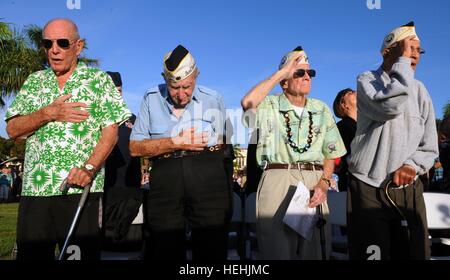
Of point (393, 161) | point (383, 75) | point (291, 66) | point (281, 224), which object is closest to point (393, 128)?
point (393, 161)

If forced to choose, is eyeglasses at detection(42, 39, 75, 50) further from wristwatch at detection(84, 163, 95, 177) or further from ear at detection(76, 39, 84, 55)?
wristwatch at detection(84, 163, 95, 177)

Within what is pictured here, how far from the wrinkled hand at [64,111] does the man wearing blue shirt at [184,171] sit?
0.57 metres

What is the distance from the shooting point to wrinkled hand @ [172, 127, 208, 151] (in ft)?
10.3

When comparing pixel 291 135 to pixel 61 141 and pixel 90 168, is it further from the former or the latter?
pixel 61 141

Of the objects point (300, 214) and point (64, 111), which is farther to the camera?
point (300, 214)

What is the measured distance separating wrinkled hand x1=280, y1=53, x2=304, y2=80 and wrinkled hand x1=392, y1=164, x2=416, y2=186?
102 cm

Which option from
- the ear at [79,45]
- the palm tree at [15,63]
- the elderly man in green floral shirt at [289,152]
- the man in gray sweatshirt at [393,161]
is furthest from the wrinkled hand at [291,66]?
the palm tree at [15,63]

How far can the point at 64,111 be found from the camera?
9.09 ft

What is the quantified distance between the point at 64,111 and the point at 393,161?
201 centimetres

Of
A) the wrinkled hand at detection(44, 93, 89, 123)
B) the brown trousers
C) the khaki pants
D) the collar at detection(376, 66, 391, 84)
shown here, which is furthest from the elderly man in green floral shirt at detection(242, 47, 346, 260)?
the wrinkled hand at detection(44, 93, 89, 123)

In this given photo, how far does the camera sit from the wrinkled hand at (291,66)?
332 cm

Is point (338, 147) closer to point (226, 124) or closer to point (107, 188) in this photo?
point (226, 124)
